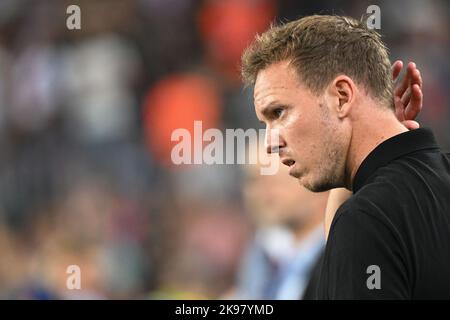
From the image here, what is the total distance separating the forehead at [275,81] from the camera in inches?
65.9

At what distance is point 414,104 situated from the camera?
1845 millimetres

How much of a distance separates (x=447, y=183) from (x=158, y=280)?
3570mm

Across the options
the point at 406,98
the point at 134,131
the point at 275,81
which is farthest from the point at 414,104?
the point at 134,131

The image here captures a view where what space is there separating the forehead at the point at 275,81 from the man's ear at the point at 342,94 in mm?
79

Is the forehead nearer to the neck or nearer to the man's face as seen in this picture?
the man's face

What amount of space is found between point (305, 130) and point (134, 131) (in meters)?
3.70

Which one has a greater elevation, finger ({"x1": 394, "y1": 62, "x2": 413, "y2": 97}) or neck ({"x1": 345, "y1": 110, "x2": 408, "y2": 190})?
finger ({"x1": 394, "y1": 62, "x2": 413, "y2": 97})

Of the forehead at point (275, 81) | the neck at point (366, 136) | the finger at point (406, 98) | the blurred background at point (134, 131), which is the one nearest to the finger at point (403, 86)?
the finger at point (406, 98)

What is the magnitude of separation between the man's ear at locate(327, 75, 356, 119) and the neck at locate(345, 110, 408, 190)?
41 mm

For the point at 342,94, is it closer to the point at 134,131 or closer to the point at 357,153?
the point at 357,153

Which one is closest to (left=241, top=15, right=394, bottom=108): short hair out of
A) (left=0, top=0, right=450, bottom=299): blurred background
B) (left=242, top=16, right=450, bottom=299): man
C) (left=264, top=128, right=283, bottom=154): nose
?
A: (left=242, top=16, right=450, bottom=299): man

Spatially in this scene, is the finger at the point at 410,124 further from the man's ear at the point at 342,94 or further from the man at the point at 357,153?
the man's ear at the point at 342,94

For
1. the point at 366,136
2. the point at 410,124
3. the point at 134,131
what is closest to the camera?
the point at 366,136

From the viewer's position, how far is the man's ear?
64.7 inches
